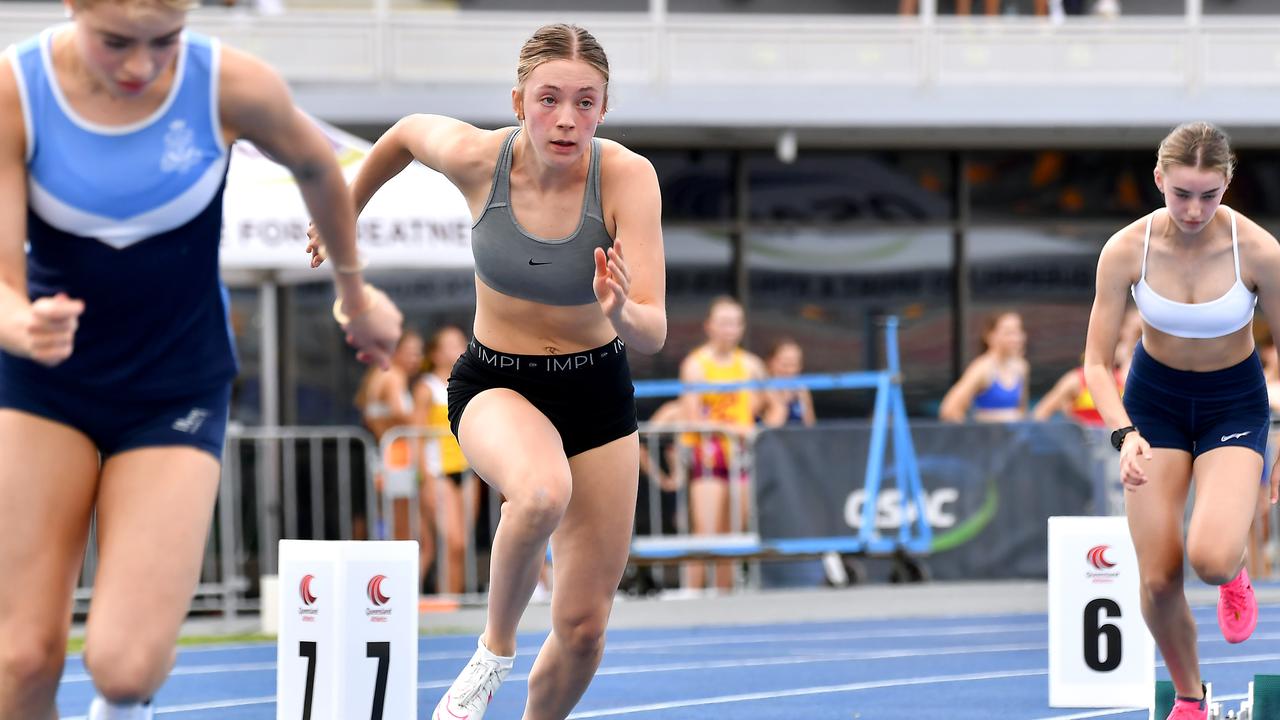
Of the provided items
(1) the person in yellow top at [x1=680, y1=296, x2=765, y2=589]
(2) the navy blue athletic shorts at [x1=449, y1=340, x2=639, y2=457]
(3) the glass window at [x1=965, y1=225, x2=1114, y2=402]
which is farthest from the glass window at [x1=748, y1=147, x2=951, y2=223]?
(2) the navy blue athletic shorts at [x1=449, y1=340, x2=639, y2=457]

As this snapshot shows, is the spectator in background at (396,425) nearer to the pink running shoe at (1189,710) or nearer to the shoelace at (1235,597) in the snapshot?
the shoelace at (1235,597)

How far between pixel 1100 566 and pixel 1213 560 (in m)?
1.49

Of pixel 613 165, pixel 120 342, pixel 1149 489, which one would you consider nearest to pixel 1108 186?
pixel 1149 489

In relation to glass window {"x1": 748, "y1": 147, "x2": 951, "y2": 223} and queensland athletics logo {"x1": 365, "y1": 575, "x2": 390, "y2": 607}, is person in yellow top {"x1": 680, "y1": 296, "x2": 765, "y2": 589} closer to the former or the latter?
glass window {"x1": 748, "y1": 147, "x2": 951, "y2": 223}

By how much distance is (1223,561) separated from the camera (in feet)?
21.4

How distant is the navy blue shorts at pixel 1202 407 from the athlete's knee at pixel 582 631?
2.31 meters

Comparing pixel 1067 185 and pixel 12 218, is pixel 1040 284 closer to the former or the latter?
pixel 1067 185

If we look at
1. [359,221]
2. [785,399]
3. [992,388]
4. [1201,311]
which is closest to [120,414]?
[1201,311]

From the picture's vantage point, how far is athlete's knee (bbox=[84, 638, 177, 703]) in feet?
13.5

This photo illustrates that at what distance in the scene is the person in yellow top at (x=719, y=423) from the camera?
13.7m

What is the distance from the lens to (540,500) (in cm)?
539

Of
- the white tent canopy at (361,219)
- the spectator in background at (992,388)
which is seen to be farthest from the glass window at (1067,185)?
the white tent canopy at (361,219)

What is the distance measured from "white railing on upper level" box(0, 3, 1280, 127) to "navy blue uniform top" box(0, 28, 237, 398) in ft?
45.2

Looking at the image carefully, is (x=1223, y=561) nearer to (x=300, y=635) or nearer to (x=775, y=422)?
(x=300, y=635)
